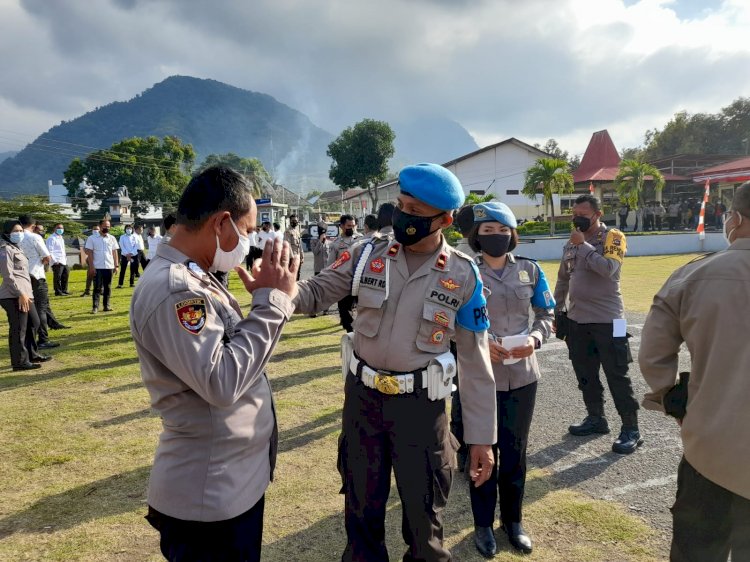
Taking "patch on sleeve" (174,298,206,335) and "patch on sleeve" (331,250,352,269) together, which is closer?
"patch on sleeve" (174,298,206,335)

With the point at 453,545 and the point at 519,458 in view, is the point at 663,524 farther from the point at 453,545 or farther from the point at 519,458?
the point at 453,545

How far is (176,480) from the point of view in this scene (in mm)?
1665

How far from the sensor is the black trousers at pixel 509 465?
304 cm

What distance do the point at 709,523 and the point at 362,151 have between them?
45961 mm

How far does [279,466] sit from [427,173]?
2.96m

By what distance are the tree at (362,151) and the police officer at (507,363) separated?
4392cm

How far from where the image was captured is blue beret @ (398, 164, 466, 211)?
7.36ft

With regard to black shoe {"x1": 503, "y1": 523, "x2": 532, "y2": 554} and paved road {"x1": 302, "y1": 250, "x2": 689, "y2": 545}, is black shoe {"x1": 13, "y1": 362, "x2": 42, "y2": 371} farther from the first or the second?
black shoe {"x1": 503, "y1": 523, "x2": 532, "y2": 554}

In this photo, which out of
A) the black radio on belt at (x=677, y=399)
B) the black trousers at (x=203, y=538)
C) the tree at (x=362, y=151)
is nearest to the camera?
the black trousers at (x=203, y=538)

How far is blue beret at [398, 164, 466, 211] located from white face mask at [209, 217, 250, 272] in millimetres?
843

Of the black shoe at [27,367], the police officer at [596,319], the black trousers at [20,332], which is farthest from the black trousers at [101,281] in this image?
the police officer at [596,319]

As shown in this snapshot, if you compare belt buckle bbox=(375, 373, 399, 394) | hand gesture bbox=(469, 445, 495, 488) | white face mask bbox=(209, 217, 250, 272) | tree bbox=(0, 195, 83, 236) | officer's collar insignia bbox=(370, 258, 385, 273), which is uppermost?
tree bbox=(0, 195, 83, 236)

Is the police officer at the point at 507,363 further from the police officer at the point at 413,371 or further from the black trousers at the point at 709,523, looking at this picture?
the black trousers at the point at 709,523

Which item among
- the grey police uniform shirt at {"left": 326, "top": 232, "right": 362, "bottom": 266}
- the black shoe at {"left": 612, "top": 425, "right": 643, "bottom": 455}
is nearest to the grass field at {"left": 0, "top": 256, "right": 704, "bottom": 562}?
the black shoe at {"left": 612, "top": 425, "right": 643, "bottom": 455}
